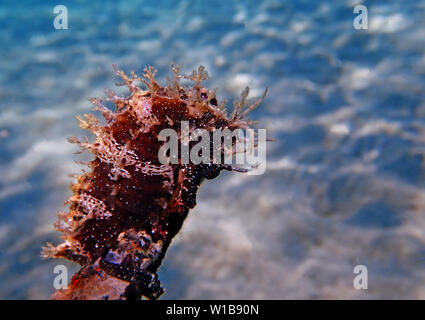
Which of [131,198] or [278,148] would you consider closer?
[131,198]

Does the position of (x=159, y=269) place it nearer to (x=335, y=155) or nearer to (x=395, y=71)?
(x=335, y=155)

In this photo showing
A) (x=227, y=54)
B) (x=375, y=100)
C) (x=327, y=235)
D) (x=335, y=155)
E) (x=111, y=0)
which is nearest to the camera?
(x=327, y=235)

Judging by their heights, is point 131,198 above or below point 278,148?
below

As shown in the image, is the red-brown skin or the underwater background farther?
the underwater background

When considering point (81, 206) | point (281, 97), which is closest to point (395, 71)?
point (281, 97)
